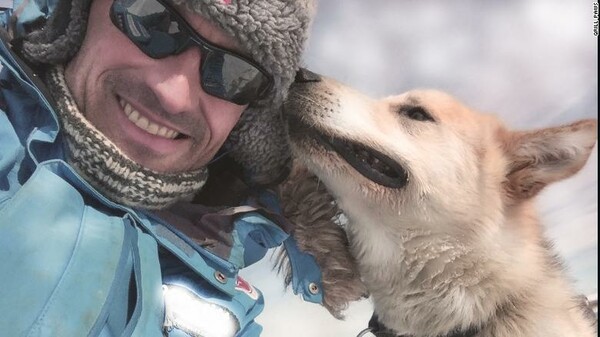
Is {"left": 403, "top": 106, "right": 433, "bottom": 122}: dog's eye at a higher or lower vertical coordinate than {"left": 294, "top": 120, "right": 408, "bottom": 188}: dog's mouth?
higher

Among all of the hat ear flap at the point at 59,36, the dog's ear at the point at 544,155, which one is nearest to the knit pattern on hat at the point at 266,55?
the hat ear flap at the point at 59,36

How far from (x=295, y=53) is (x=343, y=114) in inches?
15.1

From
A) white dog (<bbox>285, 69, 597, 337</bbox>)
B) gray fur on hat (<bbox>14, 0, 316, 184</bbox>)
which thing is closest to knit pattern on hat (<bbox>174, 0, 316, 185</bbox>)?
gray fur on hat (<bbox>14, 0, 316, 184</bbox>)

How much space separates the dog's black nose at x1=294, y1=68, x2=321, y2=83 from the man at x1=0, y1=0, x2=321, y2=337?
242 millimetres

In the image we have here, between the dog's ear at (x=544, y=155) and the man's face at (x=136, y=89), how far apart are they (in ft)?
4.12

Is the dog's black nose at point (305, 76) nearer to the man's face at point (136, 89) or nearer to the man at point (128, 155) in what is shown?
the man at point (128, 155)

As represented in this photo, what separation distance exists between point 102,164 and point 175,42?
407mm

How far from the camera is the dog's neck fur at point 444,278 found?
6.86ft

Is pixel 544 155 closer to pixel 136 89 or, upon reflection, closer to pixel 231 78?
pixel 231 78

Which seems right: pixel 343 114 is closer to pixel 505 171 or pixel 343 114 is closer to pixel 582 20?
pixel 505 171

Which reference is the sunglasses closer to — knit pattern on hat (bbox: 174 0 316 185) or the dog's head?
knit pattern on hat (bbox: 174 0 316 185)

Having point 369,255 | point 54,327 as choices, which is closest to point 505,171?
point 369,255

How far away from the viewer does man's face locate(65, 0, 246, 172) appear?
5.53ft

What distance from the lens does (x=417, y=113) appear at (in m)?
2.42
